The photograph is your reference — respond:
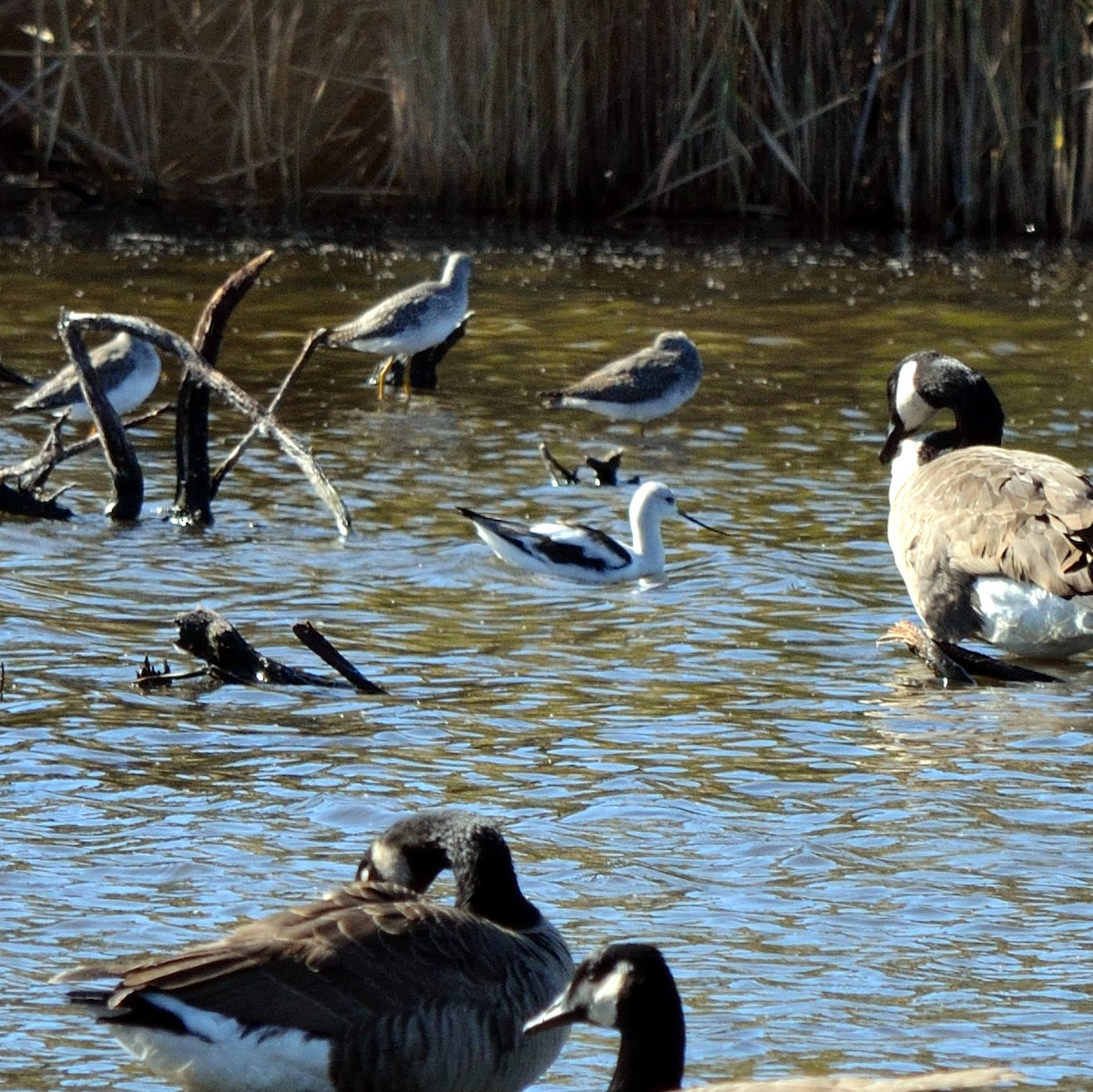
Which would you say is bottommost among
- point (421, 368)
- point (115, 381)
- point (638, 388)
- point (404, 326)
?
point (421, 368)

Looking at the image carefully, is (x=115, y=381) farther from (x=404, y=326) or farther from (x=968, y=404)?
(x=968, y=404)

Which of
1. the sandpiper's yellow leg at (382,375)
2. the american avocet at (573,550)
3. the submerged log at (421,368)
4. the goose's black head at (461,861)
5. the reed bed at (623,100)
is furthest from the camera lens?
the reed bed at (623,100)

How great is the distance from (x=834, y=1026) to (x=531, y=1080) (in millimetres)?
716

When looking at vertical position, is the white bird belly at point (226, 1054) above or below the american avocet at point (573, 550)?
above

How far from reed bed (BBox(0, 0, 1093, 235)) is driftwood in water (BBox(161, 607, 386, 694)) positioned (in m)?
12.2

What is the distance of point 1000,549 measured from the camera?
8.45 m

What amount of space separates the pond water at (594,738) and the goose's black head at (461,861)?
388 millimetres

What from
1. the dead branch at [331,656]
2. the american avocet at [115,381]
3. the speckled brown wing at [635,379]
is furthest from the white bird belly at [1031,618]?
the american avocet at [115,381]

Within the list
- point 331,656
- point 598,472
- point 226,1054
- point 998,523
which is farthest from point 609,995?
point 598,472

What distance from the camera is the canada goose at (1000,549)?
8.24m

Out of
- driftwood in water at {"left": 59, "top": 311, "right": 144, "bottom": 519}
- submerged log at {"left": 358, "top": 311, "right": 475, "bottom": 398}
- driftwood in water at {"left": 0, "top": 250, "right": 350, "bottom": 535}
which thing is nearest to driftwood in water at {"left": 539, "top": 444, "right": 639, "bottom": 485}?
driftwood in water at {"left": 0, "top": 250, "right": 350, "bottom": 535}

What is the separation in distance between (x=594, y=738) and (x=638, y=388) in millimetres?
5927

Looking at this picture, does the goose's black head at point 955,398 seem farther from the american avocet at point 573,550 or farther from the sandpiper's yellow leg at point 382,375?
the sandpiper's yellow leg at point 382,375

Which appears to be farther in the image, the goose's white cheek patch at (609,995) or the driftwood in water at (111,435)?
the driftwood in water at (111,435)
